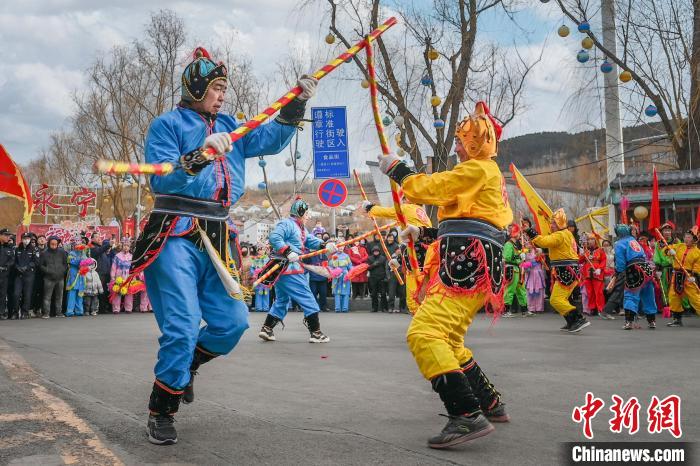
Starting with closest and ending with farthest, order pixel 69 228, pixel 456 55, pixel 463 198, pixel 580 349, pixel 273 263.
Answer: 1. pixel 463 198
2. pixel 580 349
3. pixel 273 263
4. pixel 456 55
5. pixel 69 228

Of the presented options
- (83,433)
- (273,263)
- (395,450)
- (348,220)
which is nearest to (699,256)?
(273,263)

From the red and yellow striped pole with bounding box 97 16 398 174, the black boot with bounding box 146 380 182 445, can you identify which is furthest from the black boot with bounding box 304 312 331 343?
the black boot with bounding box 146 380 182 445

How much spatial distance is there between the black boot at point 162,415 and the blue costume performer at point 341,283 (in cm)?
1433

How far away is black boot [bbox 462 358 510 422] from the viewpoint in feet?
15.5

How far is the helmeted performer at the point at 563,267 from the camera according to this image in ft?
38.1

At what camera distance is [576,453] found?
382 centimetres

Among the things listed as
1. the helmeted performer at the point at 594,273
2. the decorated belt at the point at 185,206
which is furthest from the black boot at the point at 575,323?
the decorated belt at the point at 185,206

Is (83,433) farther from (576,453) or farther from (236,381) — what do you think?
(576,453)

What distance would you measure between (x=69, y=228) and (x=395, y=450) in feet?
Result: 64.6

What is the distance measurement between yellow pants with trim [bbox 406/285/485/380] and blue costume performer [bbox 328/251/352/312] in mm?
13908

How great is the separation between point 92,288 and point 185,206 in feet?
45.7

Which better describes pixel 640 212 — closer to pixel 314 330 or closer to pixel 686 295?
pixel 686 295

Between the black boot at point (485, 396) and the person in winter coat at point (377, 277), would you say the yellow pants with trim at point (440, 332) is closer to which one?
the black boot at point (485, 396)

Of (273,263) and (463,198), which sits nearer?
(463,198)
